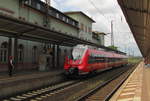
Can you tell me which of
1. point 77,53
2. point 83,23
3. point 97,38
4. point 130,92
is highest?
point 83,23

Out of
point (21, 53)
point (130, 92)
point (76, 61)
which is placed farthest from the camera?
point (21, 53)

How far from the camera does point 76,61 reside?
18203mm

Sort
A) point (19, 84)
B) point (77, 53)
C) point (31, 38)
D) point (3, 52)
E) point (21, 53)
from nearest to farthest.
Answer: point (19, 84), point (77, 53), point (31, 38), point (3, 52), point (21, 53)

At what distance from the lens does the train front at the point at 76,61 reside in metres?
18.0

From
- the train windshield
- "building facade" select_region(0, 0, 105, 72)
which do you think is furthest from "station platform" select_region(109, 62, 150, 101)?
"building facade" select_region(0, 0, 105, 72)

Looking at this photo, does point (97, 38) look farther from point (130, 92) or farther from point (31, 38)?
point (130, 92)

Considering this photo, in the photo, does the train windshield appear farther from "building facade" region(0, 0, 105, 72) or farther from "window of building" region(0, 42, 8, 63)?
"window of building" region(0, 42, 8, 63)

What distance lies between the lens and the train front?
18.0 metres

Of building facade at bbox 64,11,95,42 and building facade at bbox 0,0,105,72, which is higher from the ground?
building facade at bbox 64,11,95,42

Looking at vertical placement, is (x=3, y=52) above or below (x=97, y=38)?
below

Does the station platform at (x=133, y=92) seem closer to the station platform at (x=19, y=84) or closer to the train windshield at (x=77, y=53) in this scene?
the train windshield at (x=77, y=53)

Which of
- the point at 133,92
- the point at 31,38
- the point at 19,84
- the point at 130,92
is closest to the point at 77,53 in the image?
the point at 31,38

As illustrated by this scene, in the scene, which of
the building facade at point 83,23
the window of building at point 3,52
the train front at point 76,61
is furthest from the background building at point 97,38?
the train front at point 76,61

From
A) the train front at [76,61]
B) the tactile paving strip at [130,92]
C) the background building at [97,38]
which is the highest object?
the background building at [97,38]
